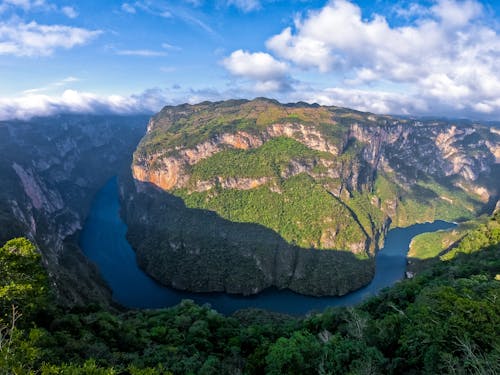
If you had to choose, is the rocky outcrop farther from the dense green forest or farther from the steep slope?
the dense green forest

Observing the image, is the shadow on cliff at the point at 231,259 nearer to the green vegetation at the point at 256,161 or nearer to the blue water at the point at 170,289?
the blue water at the point at 170,289

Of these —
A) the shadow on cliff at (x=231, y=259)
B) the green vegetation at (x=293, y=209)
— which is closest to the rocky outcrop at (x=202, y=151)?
the green vegetation at (x=293, y=209)

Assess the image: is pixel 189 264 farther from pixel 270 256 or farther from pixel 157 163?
pixel 157 163

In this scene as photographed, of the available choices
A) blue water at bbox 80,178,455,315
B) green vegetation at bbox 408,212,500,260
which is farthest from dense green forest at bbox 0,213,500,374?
blue water at bbox 80,178,455,315

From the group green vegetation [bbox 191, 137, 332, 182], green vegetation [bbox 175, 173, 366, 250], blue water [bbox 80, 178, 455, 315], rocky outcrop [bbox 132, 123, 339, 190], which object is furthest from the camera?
rocky outcrop [bbox 132, 123, 339, 190]

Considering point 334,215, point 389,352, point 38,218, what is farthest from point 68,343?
point 334,215
